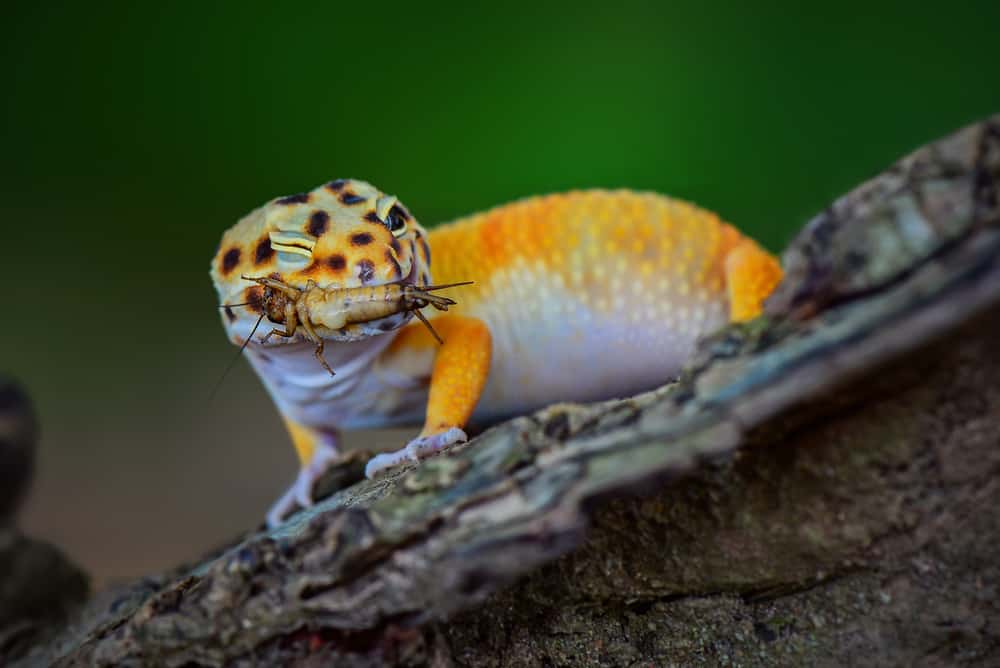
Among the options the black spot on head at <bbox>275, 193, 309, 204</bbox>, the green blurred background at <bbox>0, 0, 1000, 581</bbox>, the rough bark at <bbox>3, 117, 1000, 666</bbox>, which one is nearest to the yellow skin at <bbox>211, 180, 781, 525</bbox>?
the black spot on head at <bbox>275, 193, 309, 204</bbox>

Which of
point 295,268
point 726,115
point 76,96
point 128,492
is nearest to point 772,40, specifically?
point 726,115

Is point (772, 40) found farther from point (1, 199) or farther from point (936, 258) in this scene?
point (1, 199)

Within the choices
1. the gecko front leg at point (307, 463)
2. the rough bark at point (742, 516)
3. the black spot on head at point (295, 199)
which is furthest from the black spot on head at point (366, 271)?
the gecko front leg at point (307, 463)

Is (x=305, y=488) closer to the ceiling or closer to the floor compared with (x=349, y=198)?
closer to the floor

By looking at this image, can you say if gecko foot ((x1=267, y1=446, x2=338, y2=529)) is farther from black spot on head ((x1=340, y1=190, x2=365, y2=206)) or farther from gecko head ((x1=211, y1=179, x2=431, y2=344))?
black spot on head ((x1=340, y1=190, x2=365, y2=206))

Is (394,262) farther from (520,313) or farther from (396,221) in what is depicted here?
(520,313)

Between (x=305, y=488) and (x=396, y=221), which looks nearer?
(x=396, y=221)

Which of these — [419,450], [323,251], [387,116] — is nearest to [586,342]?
[419,450]
